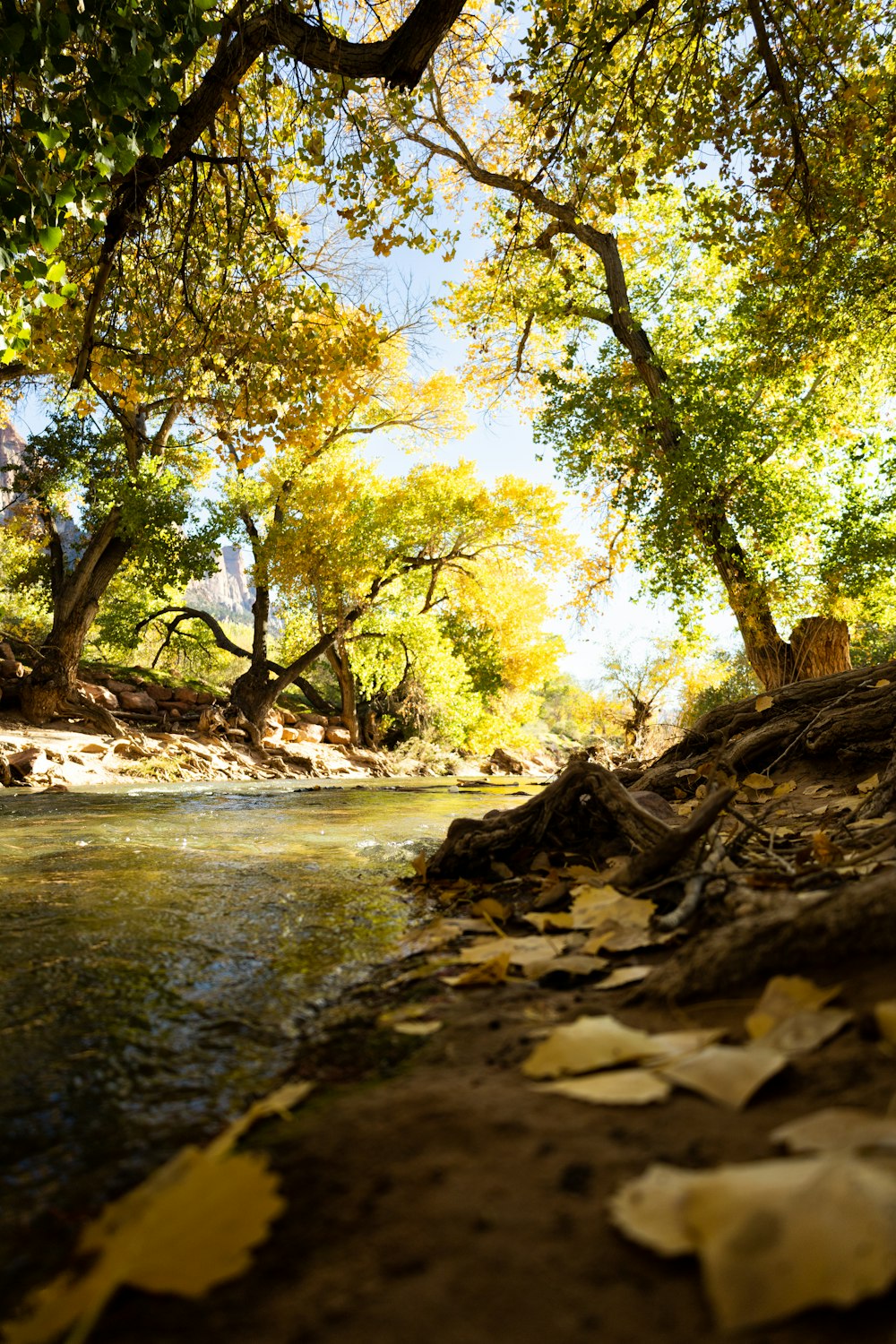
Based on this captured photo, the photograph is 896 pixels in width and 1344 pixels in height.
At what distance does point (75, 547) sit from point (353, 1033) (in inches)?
690

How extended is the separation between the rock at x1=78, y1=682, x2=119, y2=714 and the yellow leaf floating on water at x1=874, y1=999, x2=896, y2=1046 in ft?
52.1

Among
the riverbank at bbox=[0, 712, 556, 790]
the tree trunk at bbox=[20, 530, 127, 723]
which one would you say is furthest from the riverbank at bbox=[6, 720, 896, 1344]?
the tree trunk at bbox=[20, 530, 127, 723]

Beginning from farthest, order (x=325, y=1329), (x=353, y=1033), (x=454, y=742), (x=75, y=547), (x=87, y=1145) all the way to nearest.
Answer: (x=454, y=742) → (x=75, y=547) → (x=353, y=1033) → (x=87, y=1145) → (x=325, y=1329)

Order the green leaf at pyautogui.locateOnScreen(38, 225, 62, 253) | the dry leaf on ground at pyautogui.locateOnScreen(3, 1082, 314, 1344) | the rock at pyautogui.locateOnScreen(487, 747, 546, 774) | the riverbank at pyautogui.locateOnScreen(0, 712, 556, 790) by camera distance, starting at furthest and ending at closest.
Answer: the rock at pyautogui.locateOnScreen(487, 747, 546, 774) < the riverbank at pyautogui.locateOnScreen(0, 712, 556, 790) < the green leaf at pyautogui.locateOnScreen(38, 225, 62, 253) < the dry leaf on ground at pyautogui.locateOnScreen(3, 1082, 314, 1344)

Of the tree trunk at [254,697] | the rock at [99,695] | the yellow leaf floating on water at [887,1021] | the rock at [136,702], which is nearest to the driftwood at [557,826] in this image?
the yellow leaf floating on water at [887,1021]

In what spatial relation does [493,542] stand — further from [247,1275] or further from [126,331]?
[247,1275]

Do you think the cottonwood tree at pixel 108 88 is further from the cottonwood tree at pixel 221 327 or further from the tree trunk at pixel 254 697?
the tree trunk at pixel 254 697

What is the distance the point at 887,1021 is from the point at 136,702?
57.8 ft

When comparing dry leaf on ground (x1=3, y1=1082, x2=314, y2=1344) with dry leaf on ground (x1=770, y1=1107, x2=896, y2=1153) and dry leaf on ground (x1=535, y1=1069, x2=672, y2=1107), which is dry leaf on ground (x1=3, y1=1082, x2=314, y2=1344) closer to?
dry leaf on ground (x1=535, y1=1069, x2=672, y2=1107)

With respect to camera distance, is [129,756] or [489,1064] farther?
[129,756]

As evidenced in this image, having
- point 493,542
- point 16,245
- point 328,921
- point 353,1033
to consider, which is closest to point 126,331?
point 16,245

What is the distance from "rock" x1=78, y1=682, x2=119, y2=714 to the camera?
15.0 metres

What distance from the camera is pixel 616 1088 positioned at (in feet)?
2.93

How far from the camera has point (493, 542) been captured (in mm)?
20609
